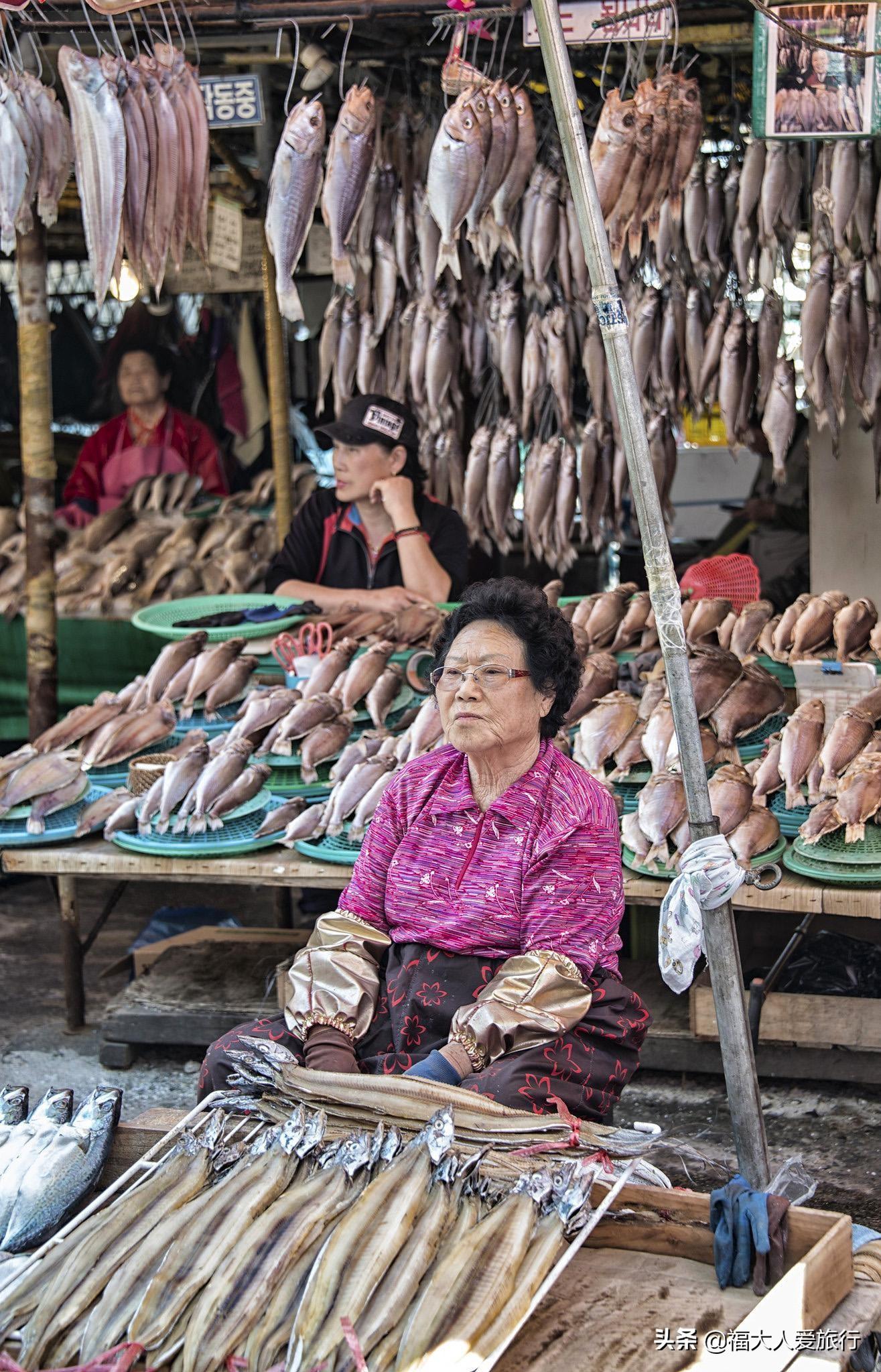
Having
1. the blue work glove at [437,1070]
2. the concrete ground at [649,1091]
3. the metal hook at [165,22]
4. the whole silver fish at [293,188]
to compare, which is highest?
the metal hook at [165,22]

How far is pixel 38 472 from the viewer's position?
483cm

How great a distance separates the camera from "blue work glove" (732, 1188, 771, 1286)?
196 centimetres

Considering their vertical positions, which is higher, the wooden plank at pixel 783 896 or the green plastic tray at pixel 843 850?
the green plastic tray at pixel 843 850

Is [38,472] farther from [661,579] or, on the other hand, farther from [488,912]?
[661,579]

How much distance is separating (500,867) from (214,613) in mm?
2618

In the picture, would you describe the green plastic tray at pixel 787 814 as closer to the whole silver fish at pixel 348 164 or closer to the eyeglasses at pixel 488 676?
the eyeglasses at pixel 488 676

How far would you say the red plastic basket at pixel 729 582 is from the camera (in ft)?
15.5

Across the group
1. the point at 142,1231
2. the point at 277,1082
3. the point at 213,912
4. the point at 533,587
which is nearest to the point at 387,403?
the point at 213,912

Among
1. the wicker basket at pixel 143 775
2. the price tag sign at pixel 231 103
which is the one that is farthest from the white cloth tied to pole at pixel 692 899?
the price tag sign at pixel 231 103

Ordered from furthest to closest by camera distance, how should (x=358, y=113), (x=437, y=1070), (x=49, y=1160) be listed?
1. (x=358, y=113)
2. (x=437, y=1070)
3. (x=49, y=1160)

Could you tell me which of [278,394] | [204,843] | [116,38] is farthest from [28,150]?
[204,843]

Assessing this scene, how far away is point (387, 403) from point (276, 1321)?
3.79 m

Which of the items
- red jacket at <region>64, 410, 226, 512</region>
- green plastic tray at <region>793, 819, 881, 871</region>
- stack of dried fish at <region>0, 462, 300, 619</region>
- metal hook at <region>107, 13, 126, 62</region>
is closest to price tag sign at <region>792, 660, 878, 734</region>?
green plastic tray at <region>793, 819, 881, 871</region>

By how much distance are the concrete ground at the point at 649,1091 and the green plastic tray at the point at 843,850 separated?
2.36 ft
